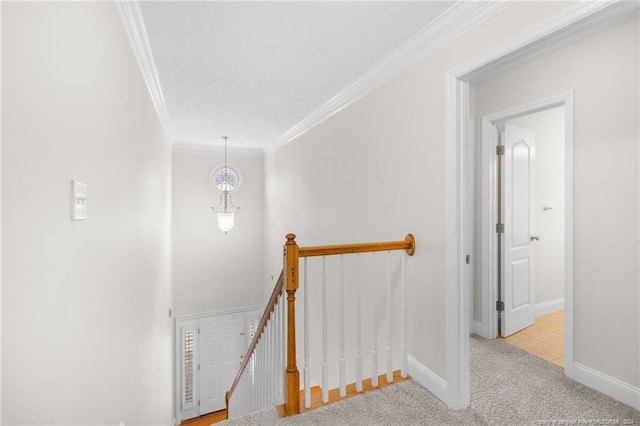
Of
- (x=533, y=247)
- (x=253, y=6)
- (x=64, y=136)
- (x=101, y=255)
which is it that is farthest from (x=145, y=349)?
(x=533, y=247)

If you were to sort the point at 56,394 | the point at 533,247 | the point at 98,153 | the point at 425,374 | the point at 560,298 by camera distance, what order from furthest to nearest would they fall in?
1. the point at 560,298
2. the point at 533,247
3. the point at 425,374
4. the point at 98,153
5. the point at 56,394

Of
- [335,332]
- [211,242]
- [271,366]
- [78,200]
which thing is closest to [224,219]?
[211,242]

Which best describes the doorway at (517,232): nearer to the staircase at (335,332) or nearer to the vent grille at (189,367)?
the staircase at (335,332)

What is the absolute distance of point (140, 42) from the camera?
205 cm

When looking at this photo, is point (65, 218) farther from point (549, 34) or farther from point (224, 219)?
point (224, 219)

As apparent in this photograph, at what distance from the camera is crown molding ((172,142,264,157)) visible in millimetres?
5553

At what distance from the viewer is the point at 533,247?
335cm

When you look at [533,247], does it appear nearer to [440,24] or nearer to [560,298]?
[560,298]

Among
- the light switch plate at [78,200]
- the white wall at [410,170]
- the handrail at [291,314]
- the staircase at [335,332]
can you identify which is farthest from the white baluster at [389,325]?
the light switch plate at [78,200]

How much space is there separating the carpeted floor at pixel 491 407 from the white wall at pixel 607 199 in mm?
258

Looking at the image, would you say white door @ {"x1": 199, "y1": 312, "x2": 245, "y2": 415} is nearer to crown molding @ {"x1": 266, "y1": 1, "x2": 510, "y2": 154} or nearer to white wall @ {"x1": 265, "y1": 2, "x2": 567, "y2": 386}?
white wall @ {"x1": 265, "y1": 2, "x2": 567, "y2": 386}

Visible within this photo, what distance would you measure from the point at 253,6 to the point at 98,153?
1.22 metres

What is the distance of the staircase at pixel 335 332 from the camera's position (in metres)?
1.92

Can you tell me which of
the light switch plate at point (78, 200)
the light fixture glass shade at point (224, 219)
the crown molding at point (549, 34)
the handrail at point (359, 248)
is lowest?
the handrail at point (359, 248)
